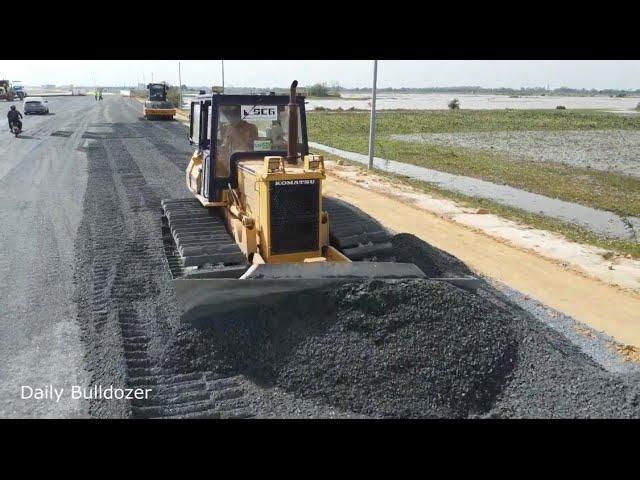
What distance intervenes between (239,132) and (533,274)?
5.19 meters

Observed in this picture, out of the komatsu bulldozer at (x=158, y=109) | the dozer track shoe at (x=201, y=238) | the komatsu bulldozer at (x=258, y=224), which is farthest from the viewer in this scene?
the komatsu bulldozer at (x=158, y=109)

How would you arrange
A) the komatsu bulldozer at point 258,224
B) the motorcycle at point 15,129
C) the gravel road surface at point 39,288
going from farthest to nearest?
the motorcycle at point 15,129 → the komatsu bulldozer at point 258,224 → the gravel road surface at point 39,288

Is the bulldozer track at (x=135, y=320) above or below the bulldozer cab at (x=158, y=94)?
below

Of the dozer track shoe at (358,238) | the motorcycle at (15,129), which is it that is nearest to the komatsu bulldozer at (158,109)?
the motorcycle at (15,129)

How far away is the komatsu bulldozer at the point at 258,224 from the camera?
6.02m

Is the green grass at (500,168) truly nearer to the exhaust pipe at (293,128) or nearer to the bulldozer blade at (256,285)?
the exhaust pipe at (293,128)

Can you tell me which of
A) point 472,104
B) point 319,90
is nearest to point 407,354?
point 472,104

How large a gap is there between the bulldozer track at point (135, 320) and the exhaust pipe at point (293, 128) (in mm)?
2099

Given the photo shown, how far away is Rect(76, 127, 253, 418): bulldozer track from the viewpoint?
205 inches

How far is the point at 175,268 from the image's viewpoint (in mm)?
7633

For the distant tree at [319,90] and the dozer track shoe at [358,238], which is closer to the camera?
the dozer track shoe at [358,238]

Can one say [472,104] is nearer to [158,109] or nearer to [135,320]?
[158,109]

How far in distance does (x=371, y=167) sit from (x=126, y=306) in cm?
1480

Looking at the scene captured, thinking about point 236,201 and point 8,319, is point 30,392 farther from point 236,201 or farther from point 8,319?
point 236,201
